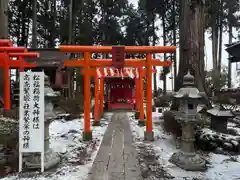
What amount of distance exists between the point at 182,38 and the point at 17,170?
640 centimetres

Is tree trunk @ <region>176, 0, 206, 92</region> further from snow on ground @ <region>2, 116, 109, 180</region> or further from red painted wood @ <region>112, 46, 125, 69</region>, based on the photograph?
snow on ground @ <region>2, 116, 109, 180</region>

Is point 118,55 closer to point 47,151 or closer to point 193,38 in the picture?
point 47,151

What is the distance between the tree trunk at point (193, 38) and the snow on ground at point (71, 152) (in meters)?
3.81

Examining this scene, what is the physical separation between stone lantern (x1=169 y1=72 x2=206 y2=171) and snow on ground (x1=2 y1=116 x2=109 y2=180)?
1869 millimetres

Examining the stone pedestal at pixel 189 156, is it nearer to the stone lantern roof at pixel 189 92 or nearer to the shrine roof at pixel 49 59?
the stone lantern roof at pixel 189 92

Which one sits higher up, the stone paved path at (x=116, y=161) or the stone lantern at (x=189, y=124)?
the stone lantern at (x=189, y=124)

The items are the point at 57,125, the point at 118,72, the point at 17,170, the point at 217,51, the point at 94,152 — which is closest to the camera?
the point at 17,170

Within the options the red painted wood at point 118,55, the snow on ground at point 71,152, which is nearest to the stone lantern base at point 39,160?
the snow on ground at point 71,152

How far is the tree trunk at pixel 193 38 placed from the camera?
280 inches

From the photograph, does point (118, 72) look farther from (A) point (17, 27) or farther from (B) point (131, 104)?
(A) point (17, 27)

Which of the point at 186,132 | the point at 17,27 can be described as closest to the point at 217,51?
the point at 17,27

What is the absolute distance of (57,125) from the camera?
317 inches

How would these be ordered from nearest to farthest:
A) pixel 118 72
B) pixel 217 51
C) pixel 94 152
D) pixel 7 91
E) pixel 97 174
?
1. pixel 97 174
2. pixel 94 152
3. pixel 7 91
4. pixel 118 72
5. pixel 217 51

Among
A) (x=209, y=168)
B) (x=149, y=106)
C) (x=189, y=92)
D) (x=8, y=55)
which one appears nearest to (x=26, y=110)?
(x=8, y=55)
